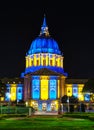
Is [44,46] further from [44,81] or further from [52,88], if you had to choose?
[52,88]

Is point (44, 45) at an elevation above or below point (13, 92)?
above

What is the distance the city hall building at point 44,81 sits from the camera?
14062 cm

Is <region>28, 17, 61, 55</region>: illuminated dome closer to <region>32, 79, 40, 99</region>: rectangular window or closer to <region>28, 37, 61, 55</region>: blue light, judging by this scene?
<region>28, 37, 61, 55</region>: blue light

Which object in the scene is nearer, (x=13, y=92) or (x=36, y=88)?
(x=36, y=88)

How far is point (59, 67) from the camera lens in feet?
506

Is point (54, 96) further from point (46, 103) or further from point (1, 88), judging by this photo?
point (1, 88)

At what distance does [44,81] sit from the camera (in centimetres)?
14212

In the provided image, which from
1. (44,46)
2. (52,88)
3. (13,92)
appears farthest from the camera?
(44,46)

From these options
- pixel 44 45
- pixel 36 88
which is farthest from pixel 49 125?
pixel 44 45

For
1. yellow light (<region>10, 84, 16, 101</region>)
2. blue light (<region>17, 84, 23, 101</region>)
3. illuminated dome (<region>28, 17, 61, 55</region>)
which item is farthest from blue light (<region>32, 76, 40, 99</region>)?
illuminated dome (<region>28, 17, 61, 55</region>)

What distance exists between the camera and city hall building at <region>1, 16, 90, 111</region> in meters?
141

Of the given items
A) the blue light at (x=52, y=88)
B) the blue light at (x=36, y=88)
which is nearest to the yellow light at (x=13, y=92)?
the blue light at (x=36, y=88)

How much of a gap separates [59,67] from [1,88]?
49653 millimetres

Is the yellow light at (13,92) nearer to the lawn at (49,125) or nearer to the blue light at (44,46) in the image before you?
the blue light at (44,46)
